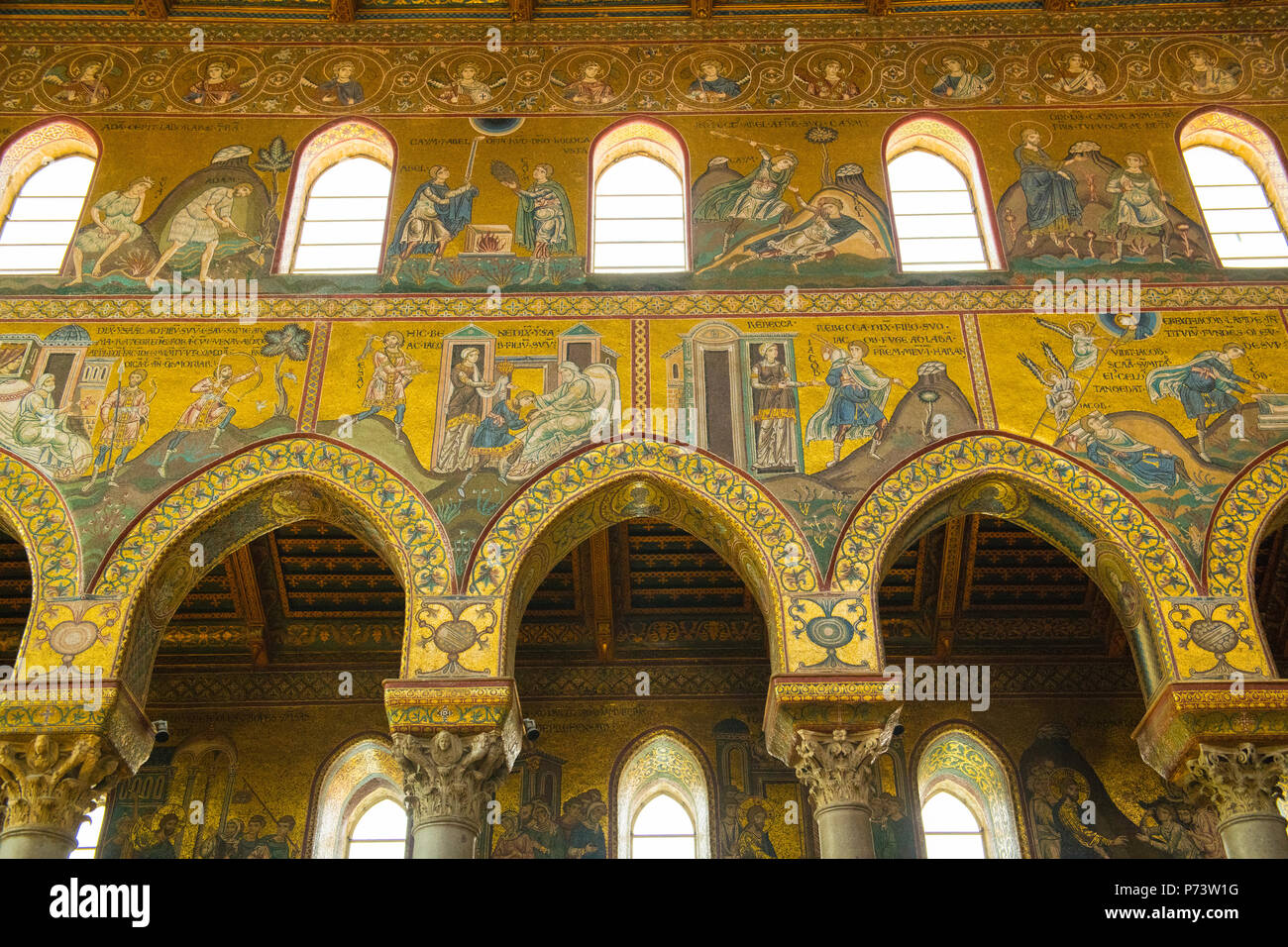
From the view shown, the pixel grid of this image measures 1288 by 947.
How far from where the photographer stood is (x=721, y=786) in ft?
42.1

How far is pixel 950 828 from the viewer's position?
516 inches

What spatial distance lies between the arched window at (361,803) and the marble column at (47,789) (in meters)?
3.47

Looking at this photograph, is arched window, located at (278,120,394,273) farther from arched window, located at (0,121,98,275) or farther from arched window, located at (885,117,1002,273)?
arched window, located at (885,117,1002,273)

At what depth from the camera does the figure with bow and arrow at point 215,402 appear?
35.7 ft

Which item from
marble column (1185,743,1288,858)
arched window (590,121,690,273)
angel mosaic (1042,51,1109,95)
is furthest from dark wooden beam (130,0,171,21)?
marble column (1185,743,1288,858)

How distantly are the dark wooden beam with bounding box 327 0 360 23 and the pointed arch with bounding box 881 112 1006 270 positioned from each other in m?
5.71

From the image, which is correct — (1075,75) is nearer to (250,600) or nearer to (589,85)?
(589,85)

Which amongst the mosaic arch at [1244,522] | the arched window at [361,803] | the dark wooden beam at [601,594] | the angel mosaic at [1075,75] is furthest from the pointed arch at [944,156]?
the arched window at [361,803]

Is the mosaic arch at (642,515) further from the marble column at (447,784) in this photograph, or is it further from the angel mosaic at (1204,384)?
the angel mosaic at (1204,384)

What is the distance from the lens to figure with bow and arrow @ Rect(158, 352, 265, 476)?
10875 millimetres

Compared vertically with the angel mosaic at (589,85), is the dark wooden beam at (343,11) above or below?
above
